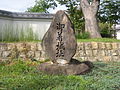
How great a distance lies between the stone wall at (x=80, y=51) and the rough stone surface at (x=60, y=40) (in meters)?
2.96

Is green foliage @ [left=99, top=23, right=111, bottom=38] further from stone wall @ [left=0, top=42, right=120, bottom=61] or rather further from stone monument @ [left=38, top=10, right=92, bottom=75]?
stone monument @ [left=38, top=10, right=92, bottom=75]

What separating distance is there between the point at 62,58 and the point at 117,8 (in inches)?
620

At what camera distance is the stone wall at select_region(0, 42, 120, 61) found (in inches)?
378

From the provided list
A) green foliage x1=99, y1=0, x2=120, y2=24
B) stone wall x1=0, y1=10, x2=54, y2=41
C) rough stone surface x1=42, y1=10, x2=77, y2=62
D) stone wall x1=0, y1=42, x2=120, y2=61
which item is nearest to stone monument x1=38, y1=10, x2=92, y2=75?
rough stone surface x1=42, y1=10, x2=77, y2=62

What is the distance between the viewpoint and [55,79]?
5332 millimetres

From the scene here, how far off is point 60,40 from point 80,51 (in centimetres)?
351

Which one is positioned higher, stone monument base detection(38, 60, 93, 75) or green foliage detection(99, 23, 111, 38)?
green foliage detection(99, 23, 111, 38)

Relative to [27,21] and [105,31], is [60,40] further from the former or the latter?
[105,31]

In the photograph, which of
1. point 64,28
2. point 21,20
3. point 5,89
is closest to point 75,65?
point 64,28

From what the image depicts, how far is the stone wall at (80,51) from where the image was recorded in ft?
31.5

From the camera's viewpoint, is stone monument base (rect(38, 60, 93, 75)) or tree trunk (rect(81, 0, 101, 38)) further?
tree trunk (rect(81, 0, 101, 38))

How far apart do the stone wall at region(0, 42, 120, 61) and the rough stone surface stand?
9.70 feet

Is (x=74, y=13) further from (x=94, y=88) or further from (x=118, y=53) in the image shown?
(x=94, y=88)

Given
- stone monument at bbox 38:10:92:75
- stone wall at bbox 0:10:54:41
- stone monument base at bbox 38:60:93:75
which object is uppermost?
stone wall at bbox 0:10:54:41
